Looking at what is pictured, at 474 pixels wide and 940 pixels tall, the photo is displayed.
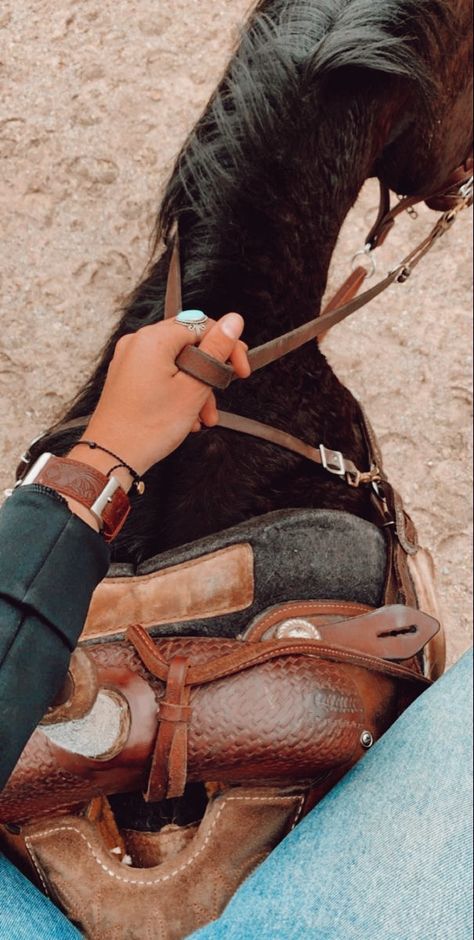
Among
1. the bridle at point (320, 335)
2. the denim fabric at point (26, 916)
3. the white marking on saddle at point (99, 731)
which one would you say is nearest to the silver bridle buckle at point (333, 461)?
the bridle at point (320, 335)

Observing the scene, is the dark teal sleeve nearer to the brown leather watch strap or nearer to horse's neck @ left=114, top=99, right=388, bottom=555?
the brown leather watch strap

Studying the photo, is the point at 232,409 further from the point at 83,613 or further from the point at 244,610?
the point at 83,613

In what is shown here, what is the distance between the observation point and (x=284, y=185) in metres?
0.78

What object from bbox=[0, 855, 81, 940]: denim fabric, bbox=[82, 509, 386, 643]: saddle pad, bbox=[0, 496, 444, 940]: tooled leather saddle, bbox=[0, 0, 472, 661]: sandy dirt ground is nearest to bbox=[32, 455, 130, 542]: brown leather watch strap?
bbox=[0, 496, 444, 940]: tooled leather saddle

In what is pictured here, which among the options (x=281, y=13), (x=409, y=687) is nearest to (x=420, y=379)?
(x=409, y=687)

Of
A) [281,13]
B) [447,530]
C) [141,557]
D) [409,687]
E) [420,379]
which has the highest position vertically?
[281,13]

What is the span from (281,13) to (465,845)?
0.94 m

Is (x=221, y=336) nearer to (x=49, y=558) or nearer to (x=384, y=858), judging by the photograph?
(x=49, y=558)

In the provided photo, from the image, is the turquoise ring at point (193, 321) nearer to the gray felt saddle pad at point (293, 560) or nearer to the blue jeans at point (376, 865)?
the gray felt saddle pad at point (293, 560)

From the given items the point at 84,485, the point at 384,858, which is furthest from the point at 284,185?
the point at 384,858

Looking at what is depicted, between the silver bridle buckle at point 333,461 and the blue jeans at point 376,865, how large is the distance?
30 centimetres

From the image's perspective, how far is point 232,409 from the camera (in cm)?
Answer: 86

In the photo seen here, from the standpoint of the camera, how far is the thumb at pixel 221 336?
2.09 feet

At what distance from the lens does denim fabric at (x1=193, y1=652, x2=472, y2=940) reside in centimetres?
79
